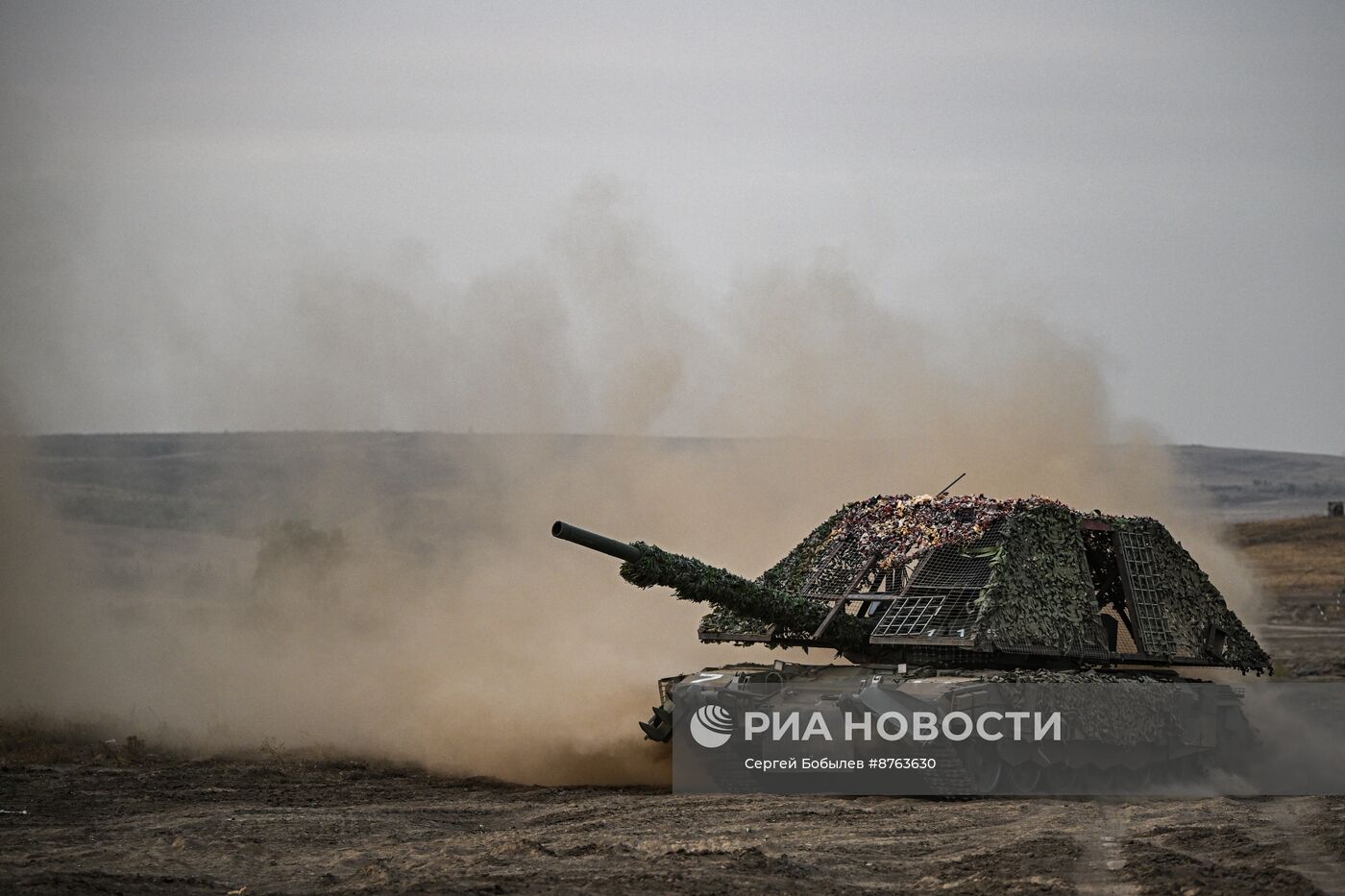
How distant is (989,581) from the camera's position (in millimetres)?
17000

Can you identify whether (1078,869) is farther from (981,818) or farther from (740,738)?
(740,738)

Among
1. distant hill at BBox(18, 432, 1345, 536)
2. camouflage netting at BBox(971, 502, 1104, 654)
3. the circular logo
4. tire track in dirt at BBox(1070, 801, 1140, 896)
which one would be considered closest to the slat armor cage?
camouflage netting at BBox(971, 502, 1104, 654)

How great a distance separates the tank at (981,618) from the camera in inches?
644

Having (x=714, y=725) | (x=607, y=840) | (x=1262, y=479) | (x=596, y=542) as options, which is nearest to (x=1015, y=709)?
(x=714, y=725)

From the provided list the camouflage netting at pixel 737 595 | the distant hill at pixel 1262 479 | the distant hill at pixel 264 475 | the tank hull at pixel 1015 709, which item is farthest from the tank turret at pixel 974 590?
the distant hill at pixel 1262 479

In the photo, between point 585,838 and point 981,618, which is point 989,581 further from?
point 585,838

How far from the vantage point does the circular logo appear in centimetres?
1650

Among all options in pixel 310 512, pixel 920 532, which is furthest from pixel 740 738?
pixel 310 512

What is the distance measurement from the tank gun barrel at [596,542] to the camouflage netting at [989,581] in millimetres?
130

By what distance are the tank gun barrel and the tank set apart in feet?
0.08

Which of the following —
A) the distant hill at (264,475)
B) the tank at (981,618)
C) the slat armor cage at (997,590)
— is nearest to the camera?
the tank at (981,618)

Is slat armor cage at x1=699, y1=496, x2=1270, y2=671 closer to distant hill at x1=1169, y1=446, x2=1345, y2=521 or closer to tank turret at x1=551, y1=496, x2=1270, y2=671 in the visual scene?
tank turret at x1=551, y1=496, x2=1270, y2=671

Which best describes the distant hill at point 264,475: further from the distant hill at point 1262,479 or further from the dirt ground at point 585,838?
the dirt ground at point 585,838

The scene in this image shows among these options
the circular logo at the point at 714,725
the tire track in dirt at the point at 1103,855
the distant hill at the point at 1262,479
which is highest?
the distant hill at the point at 1262,479
